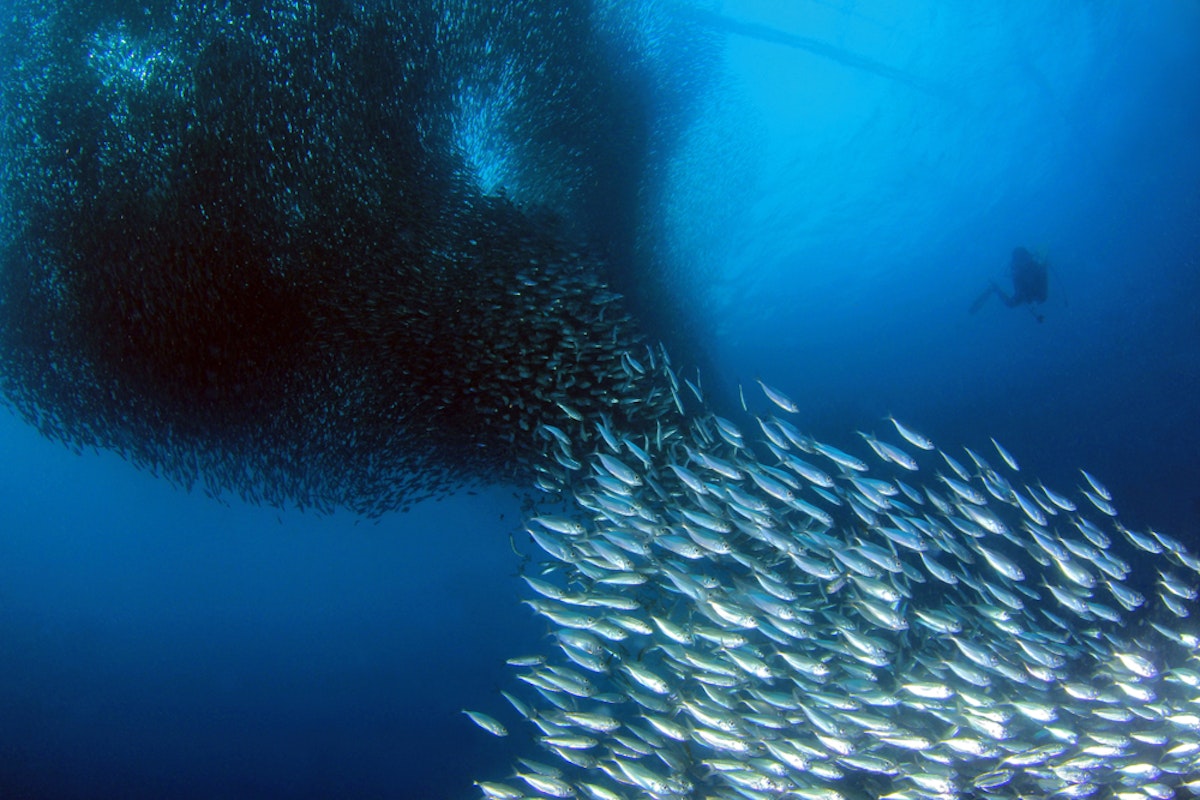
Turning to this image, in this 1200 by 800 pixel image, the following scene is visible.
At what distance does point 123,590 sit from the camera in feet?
60.7

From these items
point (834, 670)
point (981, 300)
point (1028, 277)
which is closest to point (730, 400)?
point (1028, 277)

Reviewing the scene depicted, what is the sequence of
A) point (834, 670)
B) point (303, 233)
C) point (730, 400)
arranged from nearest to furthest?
point (834, 670) < point (303, 233) < point (730, 400)

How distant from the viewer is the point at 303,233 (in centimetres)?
847

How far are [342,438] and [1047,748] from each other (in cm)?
1083

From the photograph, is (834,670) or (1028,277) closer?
(834,670)

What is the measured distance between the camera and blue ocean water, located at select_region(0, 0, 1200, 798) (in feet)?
50.7

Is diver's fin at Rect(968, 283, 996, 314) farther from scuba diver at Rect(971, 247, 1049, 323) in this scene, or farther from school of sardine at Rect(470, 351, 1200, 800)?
school of sardine at Rect(470, 351, 1200, 800)

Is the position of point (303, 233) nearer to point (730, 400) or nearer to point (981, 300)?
point (730, 400)

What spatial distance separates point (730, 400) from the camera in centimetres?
1673

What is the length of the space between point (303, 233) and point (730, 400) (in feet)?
38.2

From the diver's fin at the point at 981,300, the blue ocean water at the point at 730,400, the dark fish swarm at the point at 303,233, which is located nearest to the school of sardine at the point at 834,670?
the dark fish swarm at the point at 303,233

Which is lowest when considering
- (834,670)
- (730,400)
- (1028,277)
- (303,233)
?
(834,670)

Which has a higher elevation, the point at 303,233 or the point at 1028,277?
the point at 1028,277

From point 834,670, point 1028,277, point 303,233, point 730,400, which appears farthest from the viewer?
point 730,400
